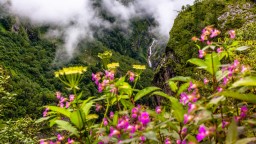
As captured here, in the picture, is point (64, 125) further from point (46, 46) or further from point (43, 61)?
point (46, 46)

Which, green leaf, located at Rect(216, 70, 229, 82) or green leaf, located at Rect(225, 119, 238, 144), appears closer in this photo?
green leaf, located at Rect(225, 119, 238, 144)


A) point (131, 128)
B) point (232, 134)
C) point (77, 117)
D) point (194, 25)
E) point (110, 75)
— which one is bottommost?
point (232, 134)

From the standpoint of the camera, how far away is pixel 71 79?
96.7 inches

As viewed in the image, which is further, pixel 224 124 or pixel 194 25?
pixel 194 25

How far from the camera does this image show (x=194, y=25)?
22062mm

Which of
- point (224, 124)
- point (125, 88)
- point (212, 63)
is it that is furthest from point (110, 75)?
point (224, 124)

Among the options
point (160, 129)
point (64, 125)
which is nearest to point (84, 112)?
point (64, 125)

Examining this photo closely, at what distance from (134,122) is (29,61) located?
16457 centimetres

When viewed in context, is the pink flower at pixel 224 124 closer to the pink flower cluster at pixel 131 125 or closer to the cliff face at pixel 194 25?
the pink flower cluster at pixel 131 125

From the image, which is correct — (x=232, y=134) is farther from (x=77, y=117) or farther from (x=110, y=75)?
(x=110, y=75)

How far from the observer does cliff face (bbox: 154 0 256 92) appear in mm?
18578

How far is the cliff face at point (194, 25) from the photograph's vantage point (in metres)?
18.6

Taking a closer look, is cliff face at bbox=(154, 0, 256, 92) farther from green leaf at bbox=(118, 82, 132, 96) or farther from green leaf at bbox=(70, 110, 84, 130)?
green leaf at bbox=(70, 110, 84, 130)

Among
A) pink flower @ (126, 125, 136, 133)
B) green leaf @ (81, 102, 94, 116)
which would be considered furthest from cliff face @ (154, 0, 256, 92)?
pink flower @ (126, 125, 136, 133)
